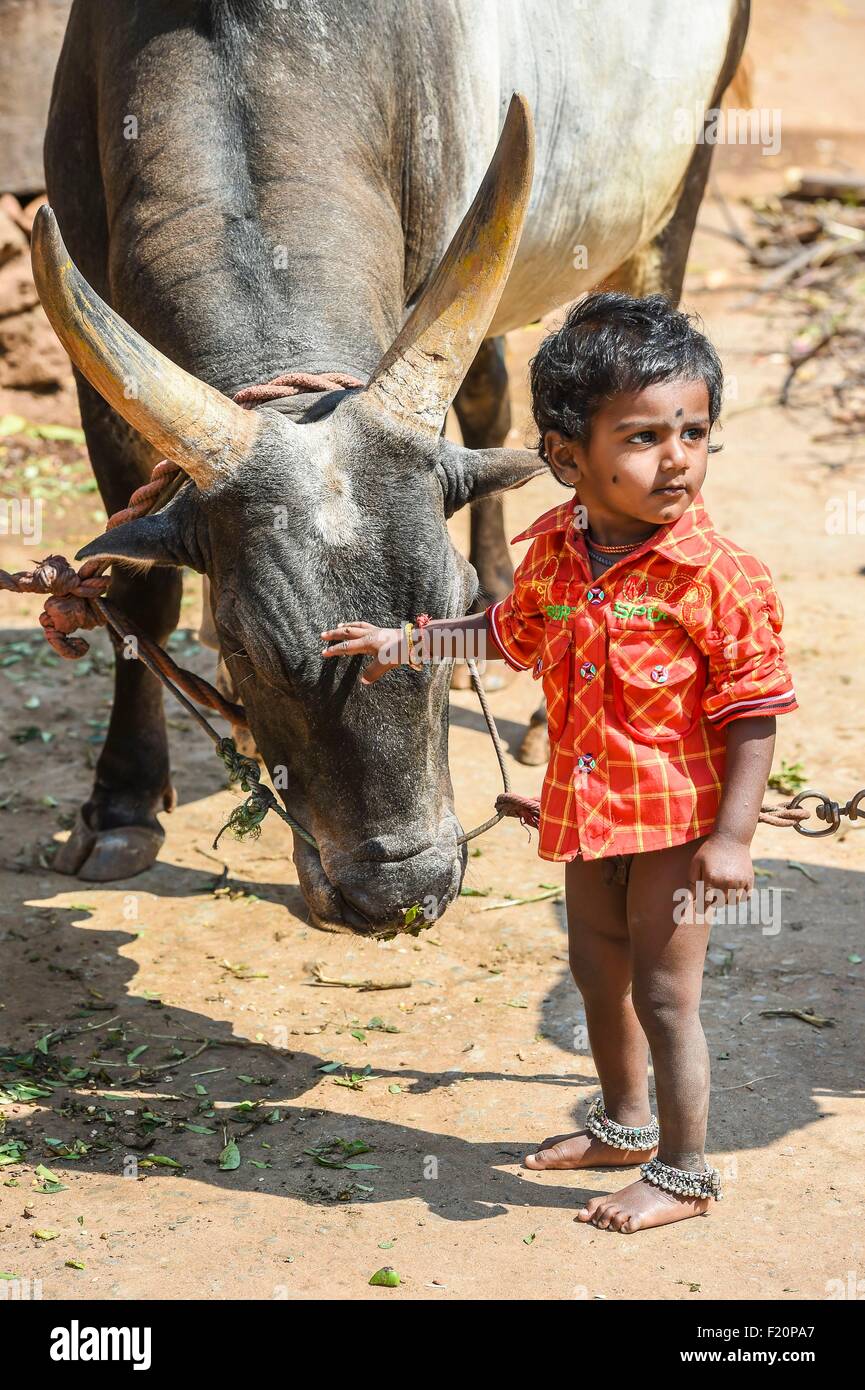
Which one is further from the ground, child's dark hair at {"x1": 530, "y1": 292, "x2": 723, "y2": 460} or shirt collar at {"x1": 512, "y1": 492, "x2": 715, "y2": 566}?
child's dark hair at {"x1": 530, "y1": 292, "x2": 723, "y2": 460}

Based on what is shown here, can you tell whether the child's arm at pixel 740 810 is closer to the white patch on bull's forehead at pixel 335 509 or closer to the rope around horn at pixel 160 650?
the rope around horn at pixel 160 650

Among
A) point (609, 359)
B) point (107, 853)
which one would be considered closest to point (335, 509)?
point (609, 359)

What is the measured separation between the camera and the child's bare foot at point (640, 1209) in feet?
9.64

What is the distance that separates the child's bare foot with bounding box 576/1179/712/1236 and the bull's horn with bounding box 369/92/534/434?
1559 mm

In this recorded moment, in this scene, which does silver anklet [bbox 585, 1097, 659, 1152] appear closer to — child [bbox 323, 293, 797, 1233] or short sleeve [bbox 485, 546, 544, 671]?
child [bbox 323, 293, 797, 1233]

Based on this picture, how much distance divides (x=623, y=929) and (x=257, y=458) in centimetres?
117

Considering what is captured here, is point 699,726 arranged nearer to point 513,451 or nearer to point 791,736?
point 513,451

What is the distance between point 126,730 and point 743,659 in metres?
2.61

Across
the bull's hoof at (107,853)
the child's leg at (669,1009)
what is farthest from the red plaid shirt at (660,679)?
the bull's hoof at (107,853)

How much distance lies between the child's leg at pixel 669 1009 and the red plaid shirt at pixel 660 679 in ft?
0.34

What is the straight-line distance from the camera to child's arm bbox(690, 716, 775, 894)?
2.72m

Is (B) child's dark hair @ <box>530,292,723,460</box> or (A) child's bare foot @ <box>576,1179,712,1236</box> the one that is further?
(A) child's bare foot @ <box>576,1179,712,1236</box>

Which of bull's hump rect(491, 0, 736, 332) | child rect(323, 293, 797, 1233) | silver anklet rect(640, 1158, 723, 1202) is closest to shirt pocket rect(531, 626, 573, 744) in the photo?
child rect(323, 293, 797, 1233)

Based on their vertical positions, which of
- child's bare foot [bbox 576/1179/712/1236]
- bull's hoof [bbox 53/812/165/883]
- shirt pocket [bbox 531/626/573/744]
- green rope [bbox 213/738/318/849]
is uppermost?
shirt pocket [bbox 531/626/573/744]
